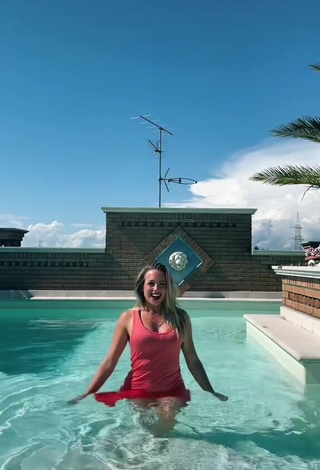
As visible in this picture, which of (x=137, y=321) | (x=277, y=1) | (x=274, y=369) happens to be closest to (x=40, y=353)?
(x=274, y=369)

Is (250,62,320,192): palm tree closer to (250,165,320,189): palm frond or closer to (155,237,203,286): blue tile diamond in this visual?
(250,165,320,189): palm frond

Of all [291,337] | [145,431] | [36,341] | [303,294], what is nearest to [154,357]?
[145,431]

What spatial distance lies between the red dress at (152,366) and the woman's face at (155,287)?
0.41 ft

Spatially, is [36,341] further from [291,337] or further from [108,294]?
[108,294]

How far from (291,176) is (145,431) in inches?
229

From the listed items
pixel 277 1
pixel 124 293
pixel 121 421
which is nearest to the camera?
pixel 121 421

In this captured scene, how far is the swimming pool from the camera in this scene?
9.00ft

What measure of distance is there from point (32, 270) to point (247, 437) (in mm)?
12251

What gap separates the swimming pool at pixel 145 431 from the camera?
2.74 meters

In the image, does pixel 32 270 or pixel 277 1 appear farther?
pixel 32 270

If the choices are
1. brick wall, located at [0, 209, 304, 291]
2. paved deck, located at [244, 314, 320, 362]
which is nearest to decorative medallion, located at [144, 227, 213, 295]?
brick wall, located at [0, 209, 304, 291]

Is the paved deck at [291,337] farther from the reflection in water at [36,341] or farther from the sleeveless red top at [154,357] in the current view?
the reflection in water at [36,341]

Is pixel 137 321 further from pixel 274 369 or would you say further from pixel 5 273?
pixel 5 273

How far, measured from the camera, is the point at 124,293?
556 inches
